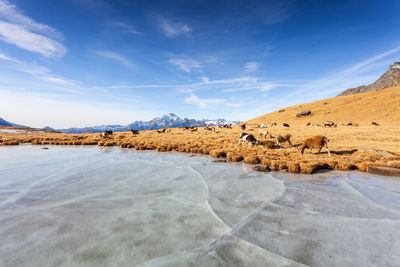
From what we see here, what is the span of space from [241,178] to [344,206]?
393 centimetres

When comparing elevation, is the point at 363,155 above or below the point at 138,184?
above

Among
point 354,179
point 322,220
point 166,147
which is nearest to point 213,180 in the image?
point 322,220

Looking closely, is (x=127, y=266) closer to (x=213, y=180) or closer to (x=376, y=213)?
(x=213, y=180)

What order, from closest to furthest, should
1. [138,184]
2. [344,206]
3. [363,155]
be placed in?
[344,206], [138,184], [363,155]

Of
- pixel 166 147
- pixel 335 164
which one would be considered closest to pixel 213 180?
pixel 335 164

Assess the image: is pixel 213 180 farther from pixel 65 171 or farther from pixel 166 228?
pixel 65 171

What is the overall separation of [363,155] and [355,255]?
37.2 ft

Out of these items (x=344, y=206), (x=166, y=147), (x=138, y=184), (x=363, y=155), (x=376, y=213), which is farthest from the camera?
(x=166, y=147)

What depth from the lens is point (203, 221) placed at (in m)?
4.63

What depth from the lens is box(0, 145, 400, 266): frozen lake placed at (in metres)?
3.33

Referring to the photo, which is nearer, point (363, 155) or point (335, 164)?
point (335, 164)

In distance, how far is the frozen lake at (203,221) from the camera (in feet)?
10.9

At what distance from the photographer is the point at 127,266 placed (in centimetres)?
309

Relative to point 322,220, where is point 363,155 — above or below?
above
